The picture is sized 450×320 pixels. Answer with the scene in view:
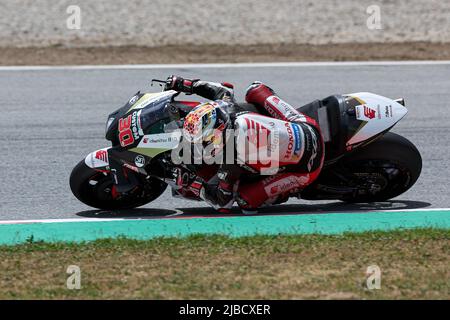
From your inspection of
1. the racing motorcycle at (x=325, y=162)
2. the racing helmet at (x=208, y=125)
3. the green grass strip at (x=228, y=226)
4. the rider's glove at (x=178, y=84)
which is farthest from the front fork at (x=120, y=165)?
the rider's glove at (x=178, y=84)

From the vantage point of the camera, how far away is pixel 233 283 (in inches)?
269

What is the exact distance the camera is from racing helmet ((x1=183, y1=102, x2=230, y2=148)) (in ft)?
26.8

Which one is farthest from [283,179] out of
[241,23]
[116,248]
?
[241,23]

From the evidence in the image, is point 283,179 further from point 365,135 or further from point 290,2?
point 290,2

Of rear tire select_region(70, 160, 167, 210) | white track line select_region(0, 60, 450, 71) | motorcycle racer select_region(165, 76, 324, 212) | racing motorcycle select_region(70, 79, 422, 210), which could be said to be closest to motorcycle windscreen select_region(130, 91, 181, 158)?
racing motorcycle select_region(70, 79, 422, 210)

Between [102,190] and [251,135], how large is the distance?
1458 mm

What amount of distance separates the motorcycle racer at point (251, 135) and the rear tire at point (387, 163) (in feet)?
1.50

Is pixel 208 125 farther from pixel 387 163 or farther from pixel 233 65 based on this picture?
pixel 233 65

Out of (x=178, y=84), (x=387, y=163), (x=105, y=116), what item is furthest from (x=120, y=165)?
(x=105, y=116)

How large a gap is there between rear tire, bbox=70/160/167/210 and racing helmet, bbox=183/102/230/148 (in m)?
0.74

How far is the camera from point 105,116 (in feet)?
41.1

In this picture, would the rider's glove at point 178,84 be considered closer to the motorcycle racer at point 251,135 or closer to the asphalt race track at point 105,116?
the motorcycle racer at point 251,135

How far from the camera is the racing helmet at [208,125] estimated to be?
322 inches

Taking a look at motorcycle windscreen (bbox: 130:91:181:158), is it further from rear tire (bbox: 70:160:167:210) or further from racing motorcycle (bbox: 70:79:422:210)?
rear tire (bbox: 70:160:167:210)
